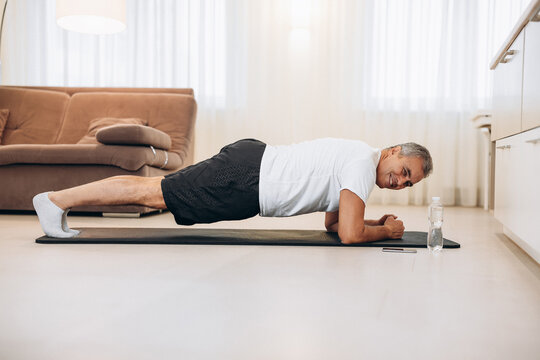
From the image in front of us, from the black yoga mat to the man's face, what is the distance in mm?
263

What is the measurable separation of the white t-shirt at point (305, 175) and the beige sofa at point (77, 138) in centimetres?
137

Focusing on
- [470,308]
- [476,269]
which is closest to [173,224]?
[476,269]

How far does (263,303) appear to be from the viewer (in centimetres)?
118

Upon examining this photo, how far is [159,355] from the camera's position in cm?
84

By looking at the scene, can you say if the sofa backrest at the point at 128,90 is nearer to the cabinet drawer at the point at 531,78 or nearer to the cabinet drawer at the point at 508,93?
the cabinet drawer at the point at 508,93

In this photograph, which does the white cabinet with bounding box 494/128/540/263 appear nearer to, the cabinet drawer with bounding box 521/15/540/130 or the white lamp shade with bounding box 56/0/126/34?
the cabinet drawer with bounding box 521/15/540/130

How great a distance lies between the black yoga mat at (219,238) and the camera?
81.1 inches

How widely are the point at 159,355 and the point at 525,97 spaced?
5.22 ft

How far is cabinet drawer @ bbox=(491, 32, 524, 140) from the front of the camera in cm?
193

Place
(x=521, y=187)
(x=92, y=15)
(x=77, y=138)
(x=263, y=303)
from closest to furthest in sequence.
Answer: (x=263, y=303)
(x=521, y=187)
(x=92, y=15)
(x=77, y=138)

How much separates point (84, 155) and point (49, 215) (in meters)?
1.18

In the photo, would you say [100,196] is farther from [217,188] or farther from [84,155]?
[84,155]

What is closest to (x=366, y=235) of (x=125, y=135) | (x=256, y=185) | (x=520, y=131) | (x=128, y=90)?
(x=256, y=185)

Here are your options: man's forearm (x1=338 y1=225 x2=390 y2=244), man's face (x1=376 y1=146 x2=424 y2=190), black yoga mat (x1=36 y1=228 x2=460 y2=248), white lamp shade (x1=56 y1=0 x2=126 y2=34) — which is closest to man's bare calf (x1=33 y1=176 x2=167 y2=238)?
black yoga mat (x1=36 y1=228 x2=460 y2=248)
